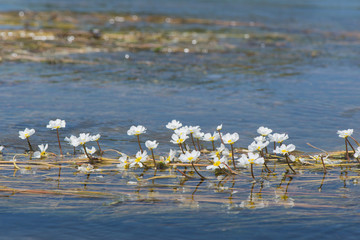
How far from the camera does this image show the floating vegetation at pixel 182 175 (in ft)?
10.7

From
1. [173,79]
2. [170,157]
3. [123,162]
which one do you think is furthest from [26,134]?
[173,79]

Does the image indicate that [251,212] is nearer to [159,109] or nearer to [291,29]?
[159,109]

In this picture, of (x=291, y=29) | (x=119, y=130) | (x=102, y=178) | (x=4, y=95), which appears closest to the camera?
(x=102, y=178)

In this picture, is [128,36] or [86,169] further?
[128,36]

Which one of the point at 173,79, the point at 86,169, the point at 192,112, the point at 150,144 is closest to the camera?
the point at 150,144

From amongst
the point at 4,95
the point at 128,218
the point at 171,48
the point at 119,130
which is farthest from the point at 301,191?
the point at 171,48

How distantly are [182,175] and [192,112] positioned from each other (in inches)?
86.5

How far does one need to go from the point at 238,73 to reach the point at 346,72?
1.98m

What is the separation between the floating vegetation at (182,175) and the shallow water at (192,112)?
3 centimetres

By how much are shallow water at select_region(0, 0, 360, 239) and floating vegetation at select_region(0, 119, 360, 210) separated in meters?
0.03

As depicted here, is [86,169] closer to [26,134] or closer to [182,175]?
[26,134]

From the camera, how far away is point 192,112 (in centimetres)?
586

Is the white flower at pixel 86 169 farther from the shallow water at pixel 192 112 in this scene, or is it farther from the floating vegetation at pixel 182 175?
the shallow water at pixel 192 112

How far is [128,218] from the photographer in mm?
2932
